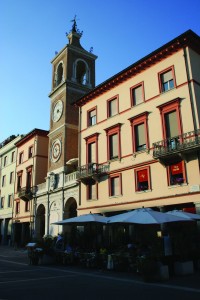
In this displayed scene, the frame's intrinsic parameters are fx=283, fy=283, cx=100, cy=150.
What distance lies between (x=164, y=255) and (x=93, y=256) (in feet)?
15.9

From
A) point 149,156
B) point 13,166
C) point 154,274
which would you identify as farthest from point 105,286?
point 13,166

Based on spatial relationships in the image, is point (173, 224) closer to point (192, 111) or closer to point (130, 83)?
point (192, 111)

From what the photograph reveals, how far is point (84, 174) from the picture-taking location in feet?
82.5

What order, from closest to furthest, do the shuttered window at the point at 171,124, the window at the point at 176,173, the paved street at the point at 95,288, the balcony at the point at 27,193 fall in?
1. the paved street at the point at 95,288
2. the window at the point at 176,173
3. the shuttered window at the point at 171,124
4. the balcony at the point at 27,193

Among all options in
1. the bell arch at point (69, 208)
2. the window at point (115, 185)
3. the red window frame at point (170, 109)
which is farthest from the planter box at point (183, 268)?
the bell arch at point (69, 208)

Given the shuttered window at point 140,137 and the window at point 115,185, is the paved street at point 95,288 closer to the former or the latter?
the window at point 115,185

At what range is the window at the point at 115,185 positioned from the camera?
22734 mm

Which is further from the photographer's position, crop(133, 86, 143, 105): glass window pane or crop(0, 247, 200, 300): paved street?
crop(133, 86, 143, 105): glass window pane

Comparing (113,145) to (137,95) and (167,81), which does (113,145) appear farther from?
(167,81)

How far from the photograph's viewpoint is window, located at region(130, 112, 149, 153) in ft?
70.2

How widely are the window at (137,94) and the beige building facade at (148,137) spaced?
74 mm

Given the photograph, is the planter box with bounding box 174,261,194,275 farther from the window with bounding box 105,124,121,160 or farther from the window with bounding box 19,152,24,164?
the window with bounding box 19,152,24,164

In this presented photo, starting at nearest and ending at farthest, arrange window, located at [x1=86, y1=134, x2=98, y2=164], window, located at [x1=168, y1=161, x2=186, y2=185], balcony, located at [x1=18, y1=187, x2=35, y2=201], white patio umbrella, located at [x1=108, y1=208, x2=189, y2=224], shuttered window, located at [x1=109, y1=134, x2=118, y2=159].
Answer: white patio umbrella, located at [x1=108, y1=208, x2=189, y2=224] < window, located at [x1=168, y1=161, x2=186, y2=185] < shuttered window, located at [x1=109, y1=134, x2=118, y2=159] < window, located at [x1=86, y1=134, x2=98, y2=164] < balcony, located at [x1=18, y1=187, x2=35, y2=201]

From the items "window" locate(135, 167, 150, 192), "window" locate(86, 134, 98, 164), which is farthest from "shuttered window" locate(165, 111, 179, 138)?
"window" locate(86, 134, 98, 164)
